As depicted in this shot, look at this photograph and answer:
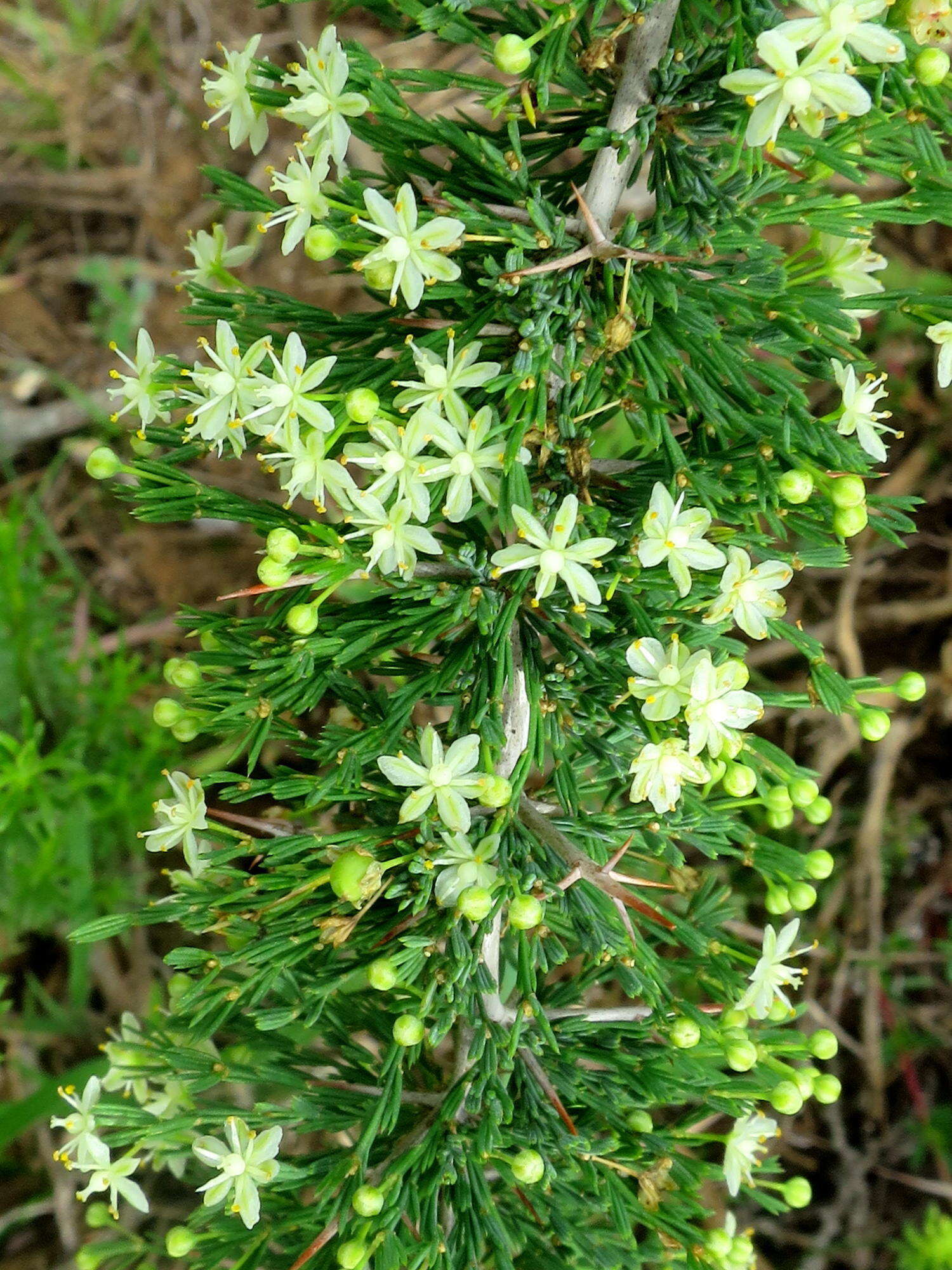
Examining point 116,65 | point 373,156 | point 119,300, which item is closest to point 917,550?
point 373,156

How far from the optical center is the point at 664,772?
1.39 meters

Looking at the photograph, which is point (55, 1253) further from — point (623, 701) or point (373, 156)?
point (373, 156)

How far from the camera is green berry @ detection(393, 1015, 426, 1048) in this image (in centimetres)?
152

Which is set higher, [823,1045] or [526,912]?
[526,912]

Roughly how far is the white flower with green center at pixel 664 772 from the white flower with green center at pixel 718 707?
24 mm

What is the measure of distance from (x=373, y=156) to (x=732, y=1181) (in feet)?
10.5

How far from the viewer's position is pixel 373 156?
3.80 meters

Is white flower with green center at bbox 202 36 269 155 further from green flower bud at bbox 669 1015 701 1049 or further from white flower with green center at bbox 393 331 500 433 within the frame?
green flower bud at bbox 669 1015 701 1049

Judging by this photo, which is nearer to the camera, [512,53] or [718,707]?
[512,53]

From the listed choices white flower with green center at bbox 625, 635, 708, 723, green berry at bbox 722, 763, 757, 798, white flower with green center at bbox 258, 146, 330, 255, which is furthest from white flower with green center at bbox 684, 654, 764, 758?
white flower with green center at bbox 258, 146, 330, 255

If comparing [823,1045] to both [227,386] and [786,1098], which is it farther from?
[227,386]

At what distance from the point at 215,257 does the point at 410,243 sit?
1.71 feet

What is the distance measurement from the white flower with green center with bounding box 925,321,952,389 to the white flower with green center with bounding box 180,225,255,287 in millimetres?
956

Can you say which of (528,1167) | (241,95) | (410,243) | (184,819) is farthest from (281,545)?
(528,1167)
